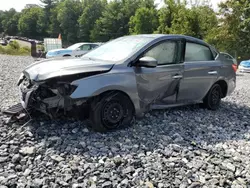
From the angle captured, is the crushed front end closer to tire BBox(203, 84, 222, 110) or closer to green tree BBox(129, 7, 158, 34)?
tire BBox(203, 84, 222, 110)

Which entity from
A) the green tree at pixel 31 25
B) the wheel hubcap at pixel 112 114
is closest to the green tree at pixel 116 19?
the green tree at pixel 31 25

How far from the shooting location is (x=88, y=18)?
68.3 m

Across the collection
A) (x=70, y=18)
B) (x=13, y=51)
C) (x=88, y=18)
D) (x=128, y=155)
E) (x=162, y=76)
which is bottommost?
(x=128, y=155)

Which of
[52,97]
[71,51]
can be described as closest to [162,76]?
[52,97]

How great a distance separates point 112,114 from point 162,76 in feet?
3.95

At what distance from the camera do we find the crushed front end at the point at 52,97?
3836mm

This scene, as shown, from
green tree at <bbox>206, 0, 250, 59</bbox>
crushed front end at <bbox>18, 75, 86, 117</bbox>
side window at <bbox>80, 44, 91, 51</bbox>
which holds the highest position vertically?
green tree at <bbox>206, 0, 250, 59</bbox>

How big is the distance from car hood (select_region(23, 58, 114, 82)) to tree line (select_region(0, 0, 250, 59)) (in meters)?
19.7

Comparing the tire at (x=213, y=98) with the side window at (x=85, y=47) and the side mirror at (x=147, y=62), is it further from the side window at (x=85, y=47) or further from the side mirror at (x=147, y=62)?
the side window at (x=85, y=47)

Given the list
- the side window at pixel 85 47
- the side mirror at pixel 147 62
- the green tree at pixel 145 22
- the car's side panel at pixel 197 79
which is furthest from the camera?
the green tree at pixel 145 22

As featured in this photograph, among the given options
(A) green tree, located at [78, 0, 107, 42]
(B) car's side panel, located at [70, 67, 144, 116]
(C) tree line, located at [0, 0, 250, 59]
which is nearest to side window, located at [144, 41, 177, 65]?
(B) car's side panel, located at [70, 67, 144, 116]

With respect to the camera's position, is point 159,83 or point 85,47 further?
point 85,47

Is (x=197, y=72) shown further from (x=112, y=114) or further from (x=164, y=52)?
(x=112, y=114)

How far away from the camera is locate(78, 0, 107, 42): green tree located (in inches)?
2667
